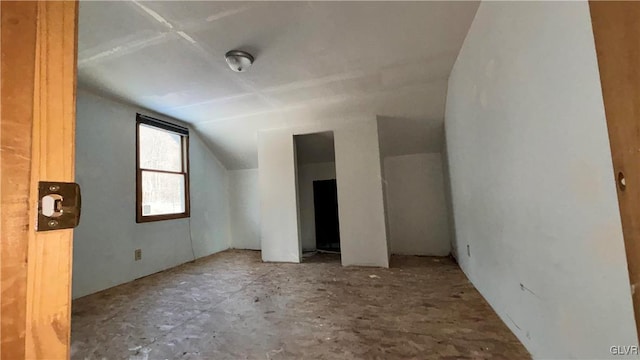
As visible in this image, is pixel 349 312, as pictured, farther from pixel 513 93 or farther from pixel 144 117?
pixel 144 117

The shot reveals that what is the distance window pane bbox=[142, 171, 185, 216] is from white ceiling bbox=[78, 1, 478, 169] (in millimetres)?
946

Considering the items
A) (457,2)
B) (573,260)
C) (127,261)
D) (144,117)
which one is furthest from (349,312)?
(144,117)

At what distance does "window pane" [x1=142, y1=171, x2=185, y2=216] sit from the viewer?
3654 mm

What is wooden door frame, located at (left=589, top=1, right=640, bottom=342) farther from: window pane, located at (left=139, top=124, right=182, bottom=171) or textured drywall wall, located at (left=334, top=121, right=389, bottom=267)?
window pane, located at (left=139, top=124, right=182, bottom=171)

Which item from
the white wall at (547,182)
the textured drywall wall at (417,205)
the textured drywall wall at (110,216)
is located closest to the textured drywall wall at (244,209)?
the textured drywall wall at (110,216)

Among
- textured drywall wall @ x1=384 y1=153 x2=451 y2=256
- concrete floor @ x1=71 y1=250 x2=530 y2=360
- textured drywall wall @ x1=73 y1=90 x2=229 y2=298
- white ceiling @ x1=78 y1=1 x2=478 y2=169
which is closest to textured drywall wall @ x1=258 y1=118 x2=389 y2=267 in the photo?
white ceiling @ x1=78 y1=1 x2=478 y2=169

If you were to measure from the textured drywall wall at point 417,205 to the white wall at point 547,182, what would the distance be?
213 centimetres

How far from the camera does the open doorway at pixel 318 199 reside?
4.67 meters

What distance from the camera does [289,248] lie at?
4016 millimetres

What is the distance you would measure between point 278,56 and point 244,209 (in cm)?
349

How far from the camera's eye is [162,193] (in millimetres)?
3898

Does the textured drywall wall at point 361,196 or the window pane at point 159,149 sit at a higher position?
the window pane at point 159,149

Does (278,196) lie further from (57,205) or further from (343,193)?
(57,205)

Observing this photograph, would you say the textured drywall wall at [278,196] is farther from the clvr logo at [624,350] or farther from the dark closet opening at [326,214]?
the clvr logo at [624,350]
